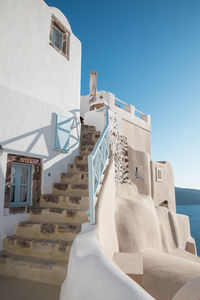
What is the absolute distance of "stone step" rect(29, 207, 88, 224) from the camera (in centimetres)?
394

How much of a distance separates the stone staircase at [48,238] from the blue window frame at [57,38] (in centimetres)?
396

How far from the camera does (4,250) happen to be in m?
3.76

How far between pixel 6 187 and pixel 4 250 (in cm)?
110

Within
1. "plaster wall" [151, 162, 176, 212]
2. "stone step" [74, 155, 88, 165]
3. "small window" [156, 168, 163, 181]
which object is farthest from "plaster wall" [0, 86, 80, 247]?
"small window" [156, 168, 163, 181]

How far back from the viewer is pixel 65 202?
14.4ft

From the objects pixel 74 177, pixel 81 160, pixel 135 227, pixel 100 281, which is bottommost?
pixel 135 227

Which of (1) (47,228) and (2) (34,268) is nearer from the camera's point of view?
(2) (34,268)

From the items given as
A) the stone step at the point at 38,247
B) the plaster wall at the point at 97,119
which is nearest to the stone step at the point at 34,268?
the stone step at the point at 38,247

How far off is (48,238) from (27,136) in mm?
2143

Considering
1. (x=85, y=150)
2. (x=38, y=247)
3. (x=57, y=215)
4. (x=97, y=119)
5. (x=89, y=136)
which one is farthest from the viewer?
(x=97, y=119)

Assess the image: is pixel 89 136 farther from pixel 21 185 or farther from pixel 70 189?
pixel 21 185

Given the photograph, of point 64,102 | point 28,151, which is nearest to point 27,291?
point 28,151

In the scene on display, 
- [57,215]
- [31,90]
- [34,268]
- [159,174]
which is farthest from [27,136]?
[159,174]

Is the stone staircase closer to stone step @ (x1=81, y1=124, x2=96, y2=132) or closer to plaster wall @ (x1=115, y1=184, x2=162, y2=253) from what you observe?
plaster wall @ (x1=115, y1=184, x2=162, y2=253)
